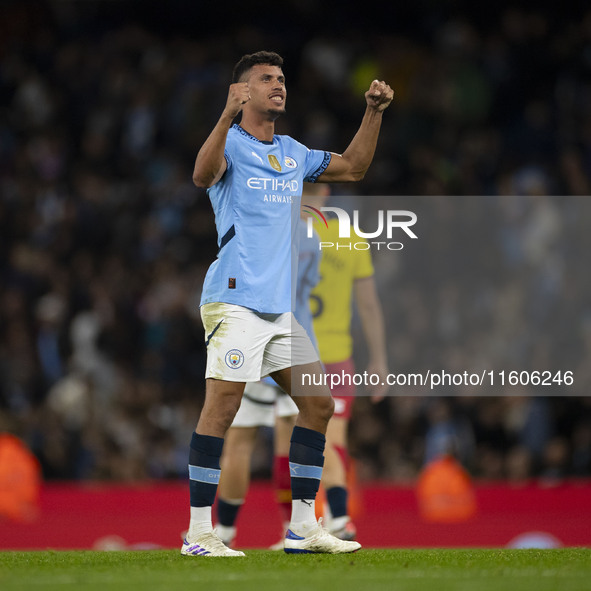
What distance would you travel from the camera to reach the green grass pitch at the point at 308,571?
12.9ft

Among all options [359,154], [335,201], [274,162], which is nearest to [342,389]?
[359,154]

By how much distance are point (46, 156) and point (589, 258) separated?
22.5 feet

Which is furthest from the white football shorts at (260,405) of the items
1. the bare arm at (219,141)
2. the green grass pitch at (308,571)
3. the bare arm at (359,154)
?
the bare arm at (219,141)

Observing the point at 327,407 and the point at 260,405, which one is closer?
the point at 327,407

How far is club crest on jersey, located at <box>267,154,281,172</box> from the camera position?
504cm

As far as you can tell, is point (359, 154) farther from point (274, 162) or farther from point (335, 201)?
point (335, 201)

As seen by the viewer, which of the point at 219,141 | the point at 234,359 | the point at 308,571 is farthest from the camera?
the point at 234,359

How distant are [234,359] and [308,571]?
0.98 meters

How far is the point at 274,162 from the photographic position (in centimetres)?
506

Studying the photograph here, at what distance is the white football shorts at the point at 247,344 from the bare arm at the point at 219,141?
22.8 inches

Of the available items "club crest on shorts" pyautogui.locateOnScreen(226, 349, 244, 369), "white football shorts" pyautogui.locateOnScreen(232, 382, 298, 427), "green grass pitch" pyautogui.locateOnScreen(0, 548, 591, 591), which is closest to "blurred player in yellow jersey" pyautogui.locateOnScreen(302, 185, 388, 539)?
"white football shorts" pyautogui.locateOnScreen(232, 382, 298, 427)

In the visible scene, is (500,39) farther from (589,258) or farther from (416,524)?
(416,524)

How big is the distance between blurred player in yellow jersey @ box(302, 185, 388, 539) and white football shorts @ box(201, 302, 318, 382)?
137 cm

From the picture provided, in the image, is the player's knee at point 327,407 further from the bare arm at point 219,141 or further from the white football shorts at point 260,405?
the white football shorts at point 260,405
